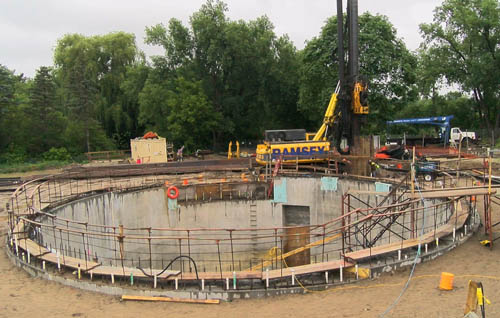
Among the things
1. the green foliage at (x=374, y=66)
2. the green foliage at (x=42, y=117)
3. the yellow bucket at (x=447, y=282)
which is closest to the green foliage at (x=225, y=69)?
the green foliage at (x=374, y=66)

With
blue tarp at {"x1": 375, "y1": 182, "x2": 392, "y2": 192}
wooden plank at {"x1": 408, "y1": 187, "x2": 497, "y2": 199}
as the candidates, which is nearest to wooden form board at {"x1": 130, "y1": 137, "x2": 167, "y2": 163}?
blue tarp at {"x1": 375, "y1": 182, "x2": 392, "y2": 192}

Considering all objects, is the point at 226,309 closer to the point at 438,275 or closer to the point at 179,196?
the point at 438,275

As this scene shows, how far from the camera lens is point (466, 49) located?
41.8 metres

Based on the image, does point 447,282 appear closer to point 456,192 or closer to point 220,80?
point 456,192

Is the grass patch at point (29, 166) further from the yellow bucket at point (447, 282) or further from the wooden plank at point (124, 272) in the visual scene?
the yellow bucket at point (447, 282)

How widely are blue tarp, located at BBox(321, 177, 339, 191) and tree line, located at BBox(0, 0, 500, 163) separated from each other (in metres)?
15.6

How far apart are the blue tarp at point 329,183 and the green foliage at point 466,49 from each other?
26446 millimetres

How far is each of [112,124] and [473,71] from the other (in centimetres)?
3986

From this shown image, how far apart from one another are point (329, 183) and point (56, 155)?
1085 inches

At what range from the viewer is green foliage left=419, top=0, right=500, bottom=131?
3906cm

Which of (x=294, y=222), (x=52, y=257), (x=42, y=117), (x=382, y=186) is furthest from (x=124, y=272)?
(x=42, y=117)

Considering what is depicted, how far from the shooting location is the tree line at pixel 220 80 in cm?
3628

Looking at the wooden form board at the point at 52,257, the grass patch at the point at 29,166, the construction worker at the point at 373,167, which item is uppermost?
the grass patch at the point at 29,166

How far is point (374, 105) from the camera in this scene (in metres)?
35.8
